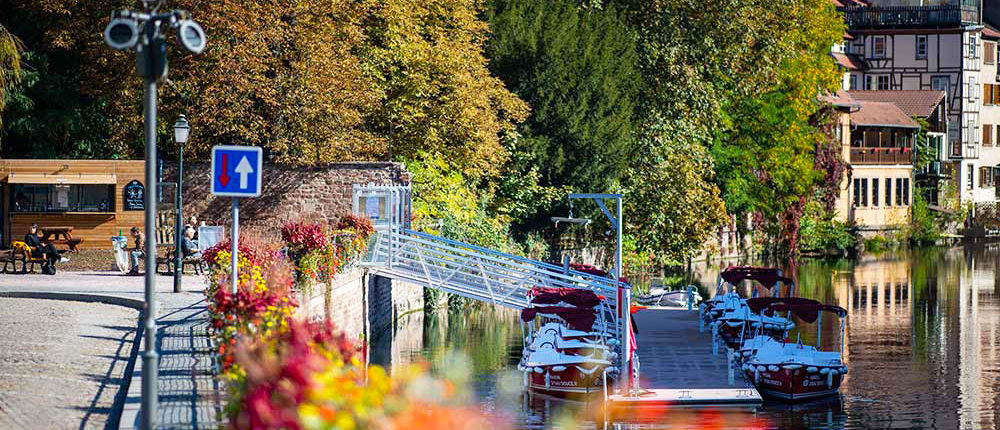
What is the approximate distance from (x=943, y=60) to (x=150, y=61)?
9069 centimetres

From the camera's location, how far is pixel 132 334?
23.4 meters

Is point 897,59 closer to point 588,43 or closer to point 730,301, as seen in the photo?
point 588,43

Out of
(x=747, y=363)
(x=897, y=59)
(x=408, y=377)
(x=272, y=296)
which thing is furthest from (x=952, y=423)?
(x=897, y=59)

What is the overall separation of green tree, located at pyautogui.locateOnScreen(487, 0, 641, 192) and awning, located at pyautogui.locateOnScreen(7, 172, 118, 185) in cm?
1636

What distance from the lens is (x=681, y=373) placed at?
29766mm

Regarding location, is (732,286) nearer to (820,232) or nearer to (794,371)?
(794,371)

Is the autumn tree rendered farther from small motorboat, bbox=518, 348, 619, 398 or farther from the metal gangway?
small motorboat, bbox=518, 348, 619, 398

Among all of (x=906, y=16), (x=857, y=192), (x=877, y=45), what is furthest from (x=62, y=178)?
(x=906, y=16)

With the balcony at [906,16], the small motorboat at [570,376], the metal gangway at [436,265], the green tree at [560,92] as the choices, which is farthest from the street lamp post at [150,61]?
the balcony at [906,16]

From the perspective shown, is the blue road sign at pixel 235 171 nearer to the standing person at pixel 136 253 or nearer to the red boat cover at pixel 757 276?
the standing person at pixel 136 253

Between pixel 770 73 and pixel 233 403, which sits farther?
pixel 770 73

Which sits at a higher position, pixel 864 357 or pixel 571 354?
pixel 571 354

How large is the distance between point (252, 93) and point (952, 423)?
20554 millimetres

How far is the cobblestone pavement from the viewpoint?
16.5m
